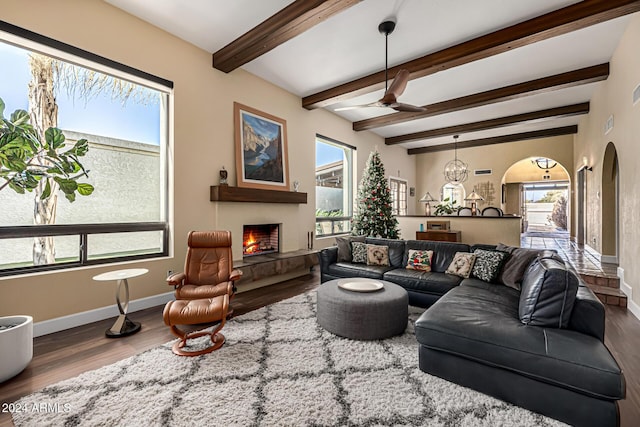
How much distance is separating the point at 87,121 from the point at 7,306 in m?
2.09

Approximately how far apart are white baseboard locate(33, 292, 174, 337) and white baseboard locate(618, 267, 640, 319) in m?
5.93

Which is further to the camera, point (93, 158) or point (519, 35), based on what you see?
point (519, 35)

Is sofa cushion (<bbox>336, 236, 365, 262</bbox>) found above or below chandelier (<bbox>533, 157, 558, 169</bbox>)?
below

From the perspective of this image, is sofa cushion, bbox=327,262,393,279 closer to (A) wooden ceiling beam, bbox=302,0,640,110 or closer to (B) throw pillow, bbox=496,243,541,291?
(B) throw pillow, bbox=496,243,541,291

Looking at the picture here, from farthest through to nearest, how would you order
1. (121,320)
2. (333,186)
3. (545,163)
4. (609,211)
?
(545,163) → (333,186) → (609,211) → (121,320)

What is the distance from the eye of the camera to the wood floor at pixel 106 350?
203 centimetres

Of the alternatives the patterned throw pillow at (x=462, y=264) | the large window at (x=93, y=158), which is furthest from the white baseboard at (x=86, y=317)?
the patterned throw pillow at (x=462, y=264)

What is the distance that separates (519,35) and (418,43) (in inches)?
47.3

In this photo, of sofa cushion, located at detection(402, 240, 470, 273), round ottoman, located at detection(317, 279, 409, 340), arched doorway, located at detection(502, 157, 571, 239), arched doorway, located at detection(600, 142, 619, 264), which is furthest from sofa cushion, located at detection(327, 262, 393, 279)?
arched doorway, located at detection(502, 157, 571, 239)

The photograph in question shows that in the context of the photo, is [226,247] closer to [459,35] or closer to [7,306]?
[7,306]

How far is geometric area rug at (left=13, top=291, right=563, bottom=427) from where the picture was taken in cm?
175

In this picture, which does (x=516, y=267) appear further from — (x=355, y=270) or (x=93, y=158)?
(x=93, y=158)

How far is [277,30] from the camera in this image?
3422mm

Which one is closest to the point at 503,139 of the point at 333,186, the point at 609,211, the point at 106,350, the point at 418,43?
the point at 609,211
